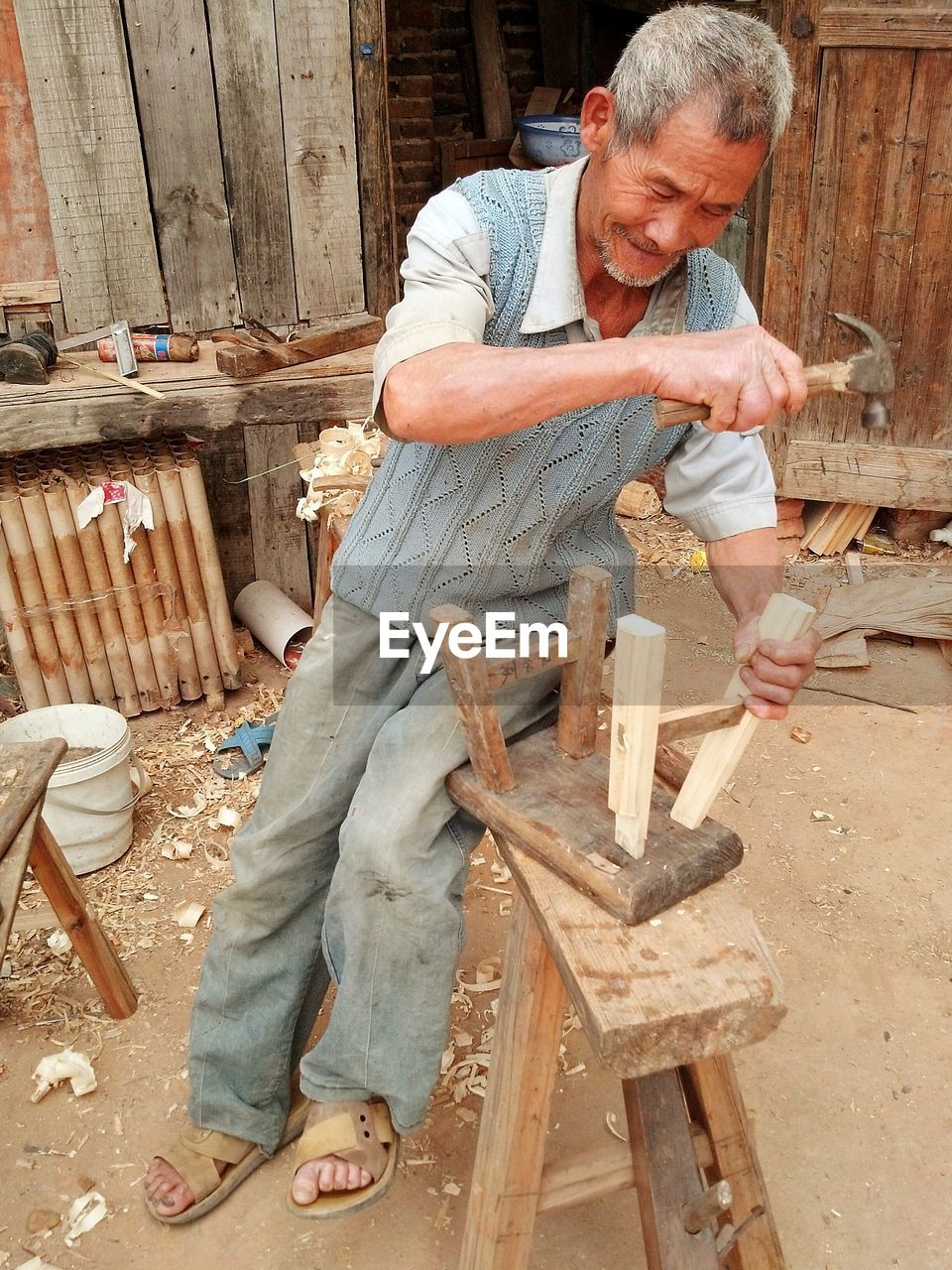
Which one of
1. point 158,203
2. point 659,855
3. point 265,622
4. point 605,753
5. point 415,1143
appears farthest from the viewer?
point 265,622

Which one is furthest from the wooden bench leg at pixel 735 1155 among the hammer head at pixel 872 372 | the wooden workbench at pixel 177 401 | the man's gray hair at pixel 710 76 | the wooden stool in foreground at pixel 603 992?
the wooden workbench at pixel 177 401

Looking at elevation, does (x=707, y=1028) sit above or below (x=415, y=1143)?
above

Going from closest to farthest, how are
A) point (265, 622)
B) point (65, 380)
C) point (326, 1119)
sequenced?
point (326, 1119), point (65, 380), point (265, 622)

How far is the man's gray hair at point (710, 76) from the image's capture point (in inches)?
62.6

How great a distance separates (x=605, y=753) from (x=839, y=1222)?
3.88ft

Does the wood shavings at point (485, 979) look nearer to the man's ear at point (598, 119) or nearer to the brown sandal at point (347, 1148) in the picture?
the brown sandal at point (347, 1148)

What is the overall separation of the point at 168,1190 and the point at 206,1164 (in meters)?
0.09

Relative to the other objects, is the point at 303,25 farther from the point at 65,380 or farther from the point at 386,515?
the point at 386,515

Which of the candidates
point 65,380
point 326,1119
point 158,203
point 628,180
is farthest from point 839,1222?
point 158,203

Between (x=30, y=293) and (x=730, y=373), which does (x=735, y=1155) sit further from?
(x=30, y=293)

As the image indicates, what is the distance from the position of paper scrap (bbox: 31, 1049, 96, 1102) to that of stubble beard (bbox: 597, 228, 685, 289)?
7.00 ft

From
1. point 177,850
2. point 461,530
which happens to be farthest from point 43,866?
point 461,530

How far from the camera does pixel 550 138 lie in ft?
18.4

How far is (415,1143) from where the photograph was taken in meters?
2.36
